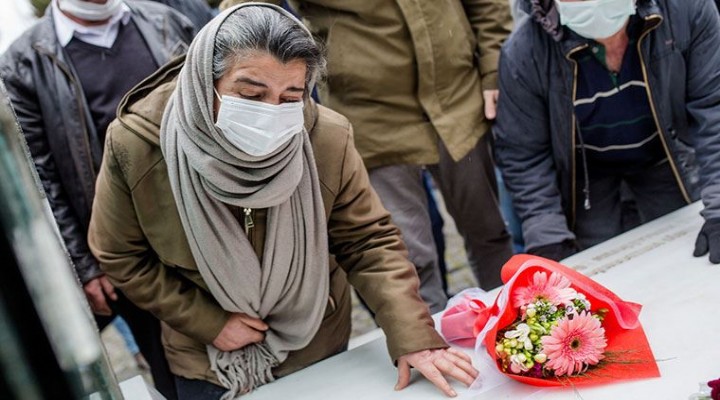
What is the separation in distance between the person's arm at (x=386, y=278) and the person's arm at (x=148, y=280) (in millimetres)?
383

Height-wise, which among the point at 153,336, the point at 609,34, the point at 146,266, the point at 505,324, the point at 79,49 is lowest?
the point at 153,336

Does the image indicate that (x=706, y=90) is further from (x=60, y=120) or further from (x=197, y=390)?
(x=60, y=120)

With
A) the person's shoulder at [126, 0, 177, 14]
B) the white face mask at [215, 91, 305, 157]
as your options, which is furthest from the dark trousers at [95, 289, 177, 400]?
the white face mask at [215, 91, 305, 157]

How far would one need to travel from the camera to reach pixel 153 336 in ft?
9.53

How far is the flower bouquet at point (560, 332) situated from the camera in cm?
209

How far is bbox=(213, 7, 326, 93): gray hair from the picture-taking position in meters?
1.99

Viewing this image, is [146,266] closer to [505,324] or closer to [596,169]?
[505,324]

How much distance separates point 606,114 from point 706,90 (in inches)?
12.6

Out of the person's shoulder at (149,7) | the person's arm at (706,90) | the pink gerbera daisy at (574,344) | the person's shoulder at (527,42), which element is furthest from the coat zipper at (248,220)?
the person's arm at (706,90)

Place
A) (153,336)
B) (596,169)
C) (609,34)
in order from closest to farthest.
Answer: (609,34)
(153,336)
(596,169)

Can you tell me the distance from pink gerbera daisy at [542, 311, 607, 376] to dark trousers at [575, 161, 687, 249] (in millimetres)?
1146

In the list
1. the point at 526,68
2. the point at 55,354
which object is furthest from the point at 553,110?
the point at 55,354

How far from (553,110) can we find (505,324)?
103 cm

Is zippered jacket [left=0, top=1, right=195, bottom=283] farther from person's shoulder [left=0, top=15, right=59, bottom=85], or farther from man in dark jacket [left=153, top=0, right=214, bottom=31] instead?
man in dark jacket [left=153, top=0, right=214, bottom=31]
